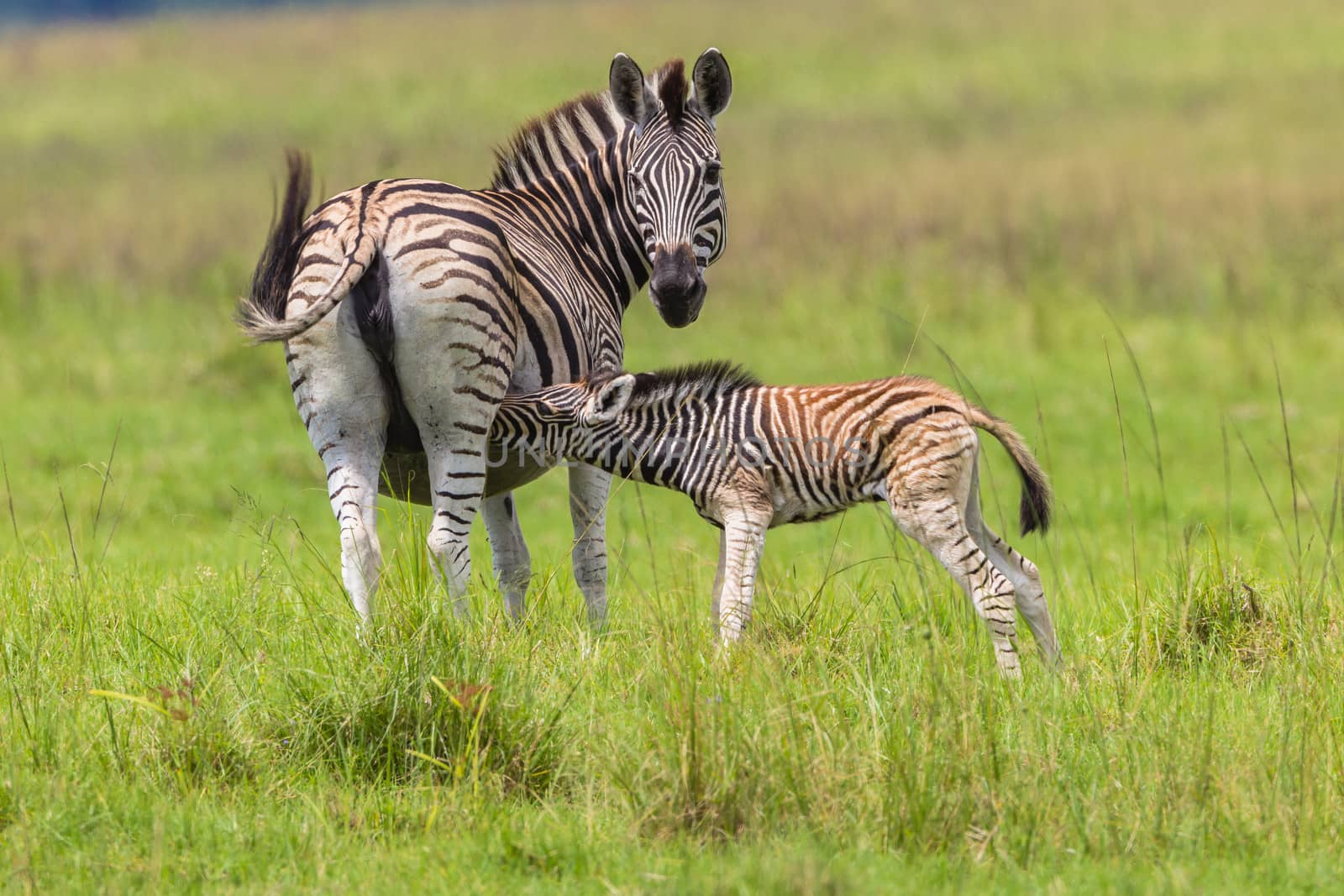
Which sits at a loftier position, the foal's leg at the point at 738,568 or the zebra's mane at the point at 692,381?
the zebra's mane at the point at 692,381

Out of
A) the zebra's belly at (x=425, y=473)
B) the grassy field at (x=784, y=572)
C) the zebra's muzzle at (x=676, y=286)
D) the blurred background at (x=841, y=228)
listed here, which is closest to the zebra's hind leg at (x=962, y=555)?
the grassy field at (x=784, y=572)

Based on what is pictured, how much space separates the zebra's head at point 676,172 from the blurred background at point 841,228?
105cm

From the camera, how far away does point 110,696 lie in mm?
5117

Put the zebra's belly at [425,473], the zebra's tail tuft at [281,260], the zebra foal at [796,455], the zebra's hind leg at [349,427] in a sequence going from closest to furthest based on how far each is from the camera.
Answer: the zebra's hind leg at [349,427] → the zebra's tail tuft at [281,260] → the zebra foal at [796,455] → the zebra's belly at [425,473]

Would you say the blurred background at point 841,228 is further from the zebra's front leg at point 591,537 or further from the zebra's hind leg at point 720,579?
the zebra's hind leg at point 720,579

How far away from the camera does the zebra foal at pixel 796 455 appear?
6047 mm

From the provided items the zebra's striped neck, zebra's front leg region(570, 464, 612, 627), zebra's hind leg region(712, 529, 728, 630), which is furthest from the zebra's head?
zebra's hind leg region(712, 529, 728, 630)

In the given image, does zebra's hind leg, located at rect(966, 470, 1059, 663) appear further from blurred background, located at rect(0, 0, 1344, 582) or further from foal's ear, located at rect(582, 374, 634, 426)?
foal's ear, located at rect(582, 374, 634, 426)

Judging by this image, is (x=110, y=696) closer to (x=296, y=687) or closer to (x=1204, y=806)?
(x=296, y=687)

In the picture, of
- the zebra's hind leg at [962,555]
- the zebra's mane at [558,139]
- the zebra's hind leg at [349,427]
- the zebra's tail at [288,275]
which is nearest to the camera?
the zebra's tail at [288,275]

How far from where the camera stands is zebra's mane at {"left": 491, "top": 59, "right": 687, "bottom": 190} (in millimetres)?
7305

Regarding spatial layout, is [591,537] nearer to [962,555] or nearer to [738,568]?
[738,568]

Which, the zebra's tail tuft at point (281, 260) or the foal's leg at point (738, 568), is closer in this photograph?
the zebra's tail tuft at point (281, 260)

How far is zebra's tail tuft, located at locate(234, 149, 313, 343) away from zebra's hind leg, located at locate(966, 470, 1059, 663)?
291cm
